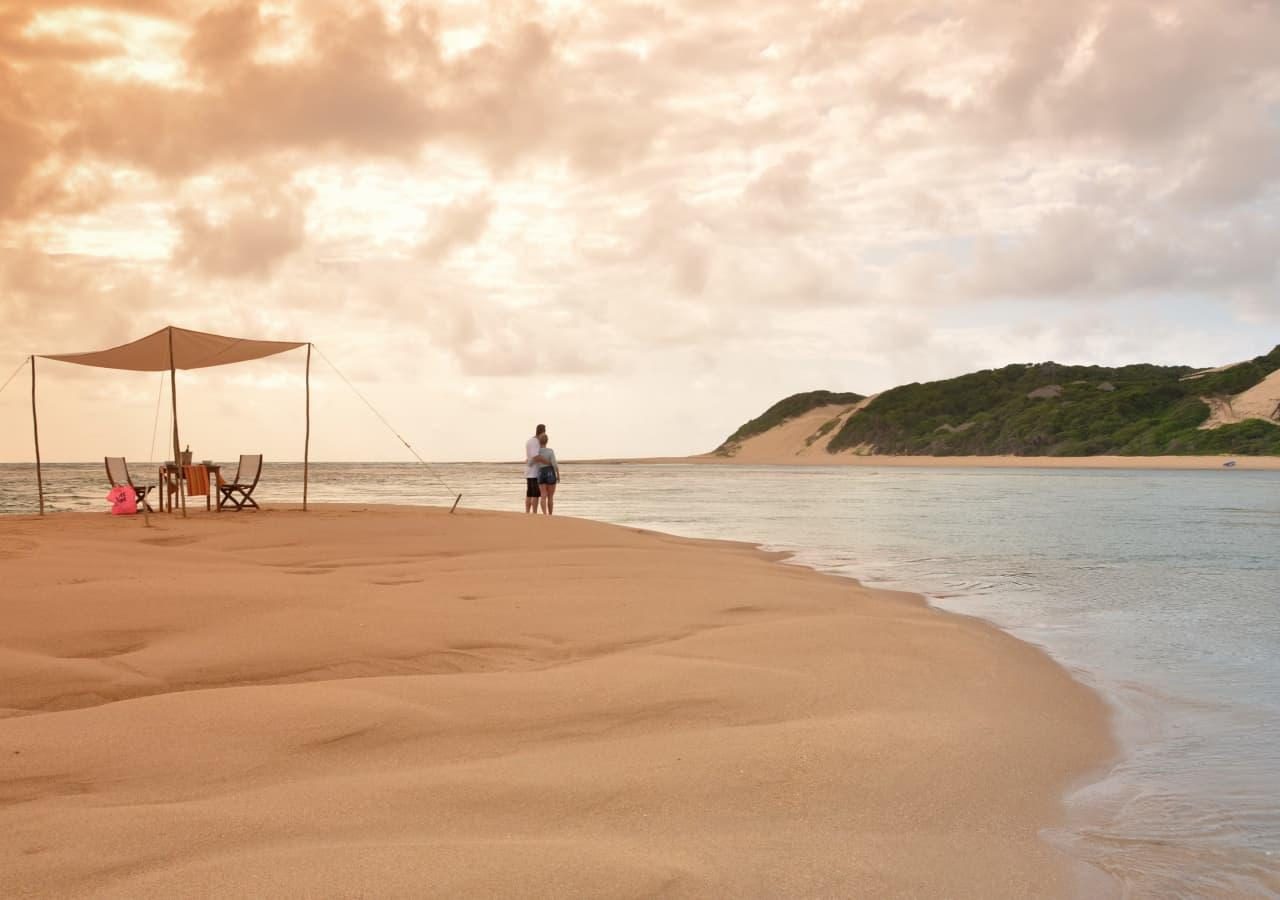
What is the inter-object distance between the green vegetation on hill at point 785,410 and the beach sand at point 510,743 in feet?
365

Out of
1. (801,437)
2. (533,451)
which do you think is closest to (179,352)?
(533,451)

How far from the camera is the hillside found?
61.1 m

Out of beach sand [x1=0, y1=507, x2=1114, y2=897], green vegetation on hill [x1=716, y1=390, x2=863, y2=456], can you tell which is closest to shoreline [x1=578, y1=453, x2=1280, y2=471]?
green vegetation on hill [x1=716, y1=390, x2=863, y2=456]

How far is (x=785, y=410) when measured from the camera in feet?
394

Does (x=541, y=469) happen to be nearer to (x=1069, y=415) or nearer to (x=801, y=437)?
(x=1069, y=415)

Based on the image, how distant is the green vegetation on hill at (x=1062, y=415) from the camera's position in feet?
203

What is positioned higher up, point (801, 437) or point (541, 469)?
point (801, 437)

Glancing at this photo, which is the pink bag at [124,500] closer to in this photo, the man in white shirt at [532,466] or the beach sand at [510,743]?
the man in white shirt at [532,466]

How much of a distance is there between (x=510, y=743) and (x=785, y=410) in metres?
118

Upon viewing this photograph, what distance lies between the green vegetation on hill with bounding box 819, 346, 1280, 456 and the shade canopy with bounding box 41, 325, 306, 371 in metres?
55.0

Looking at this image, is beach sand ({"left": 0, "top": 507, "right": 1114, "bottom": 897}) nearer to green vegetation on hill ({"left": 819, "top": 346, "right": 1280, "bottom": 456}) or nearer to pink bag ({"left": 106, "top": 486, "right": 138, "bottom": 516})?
pink bag ({"left": 106, "top": 486, "right": 138, "bottom": 516})

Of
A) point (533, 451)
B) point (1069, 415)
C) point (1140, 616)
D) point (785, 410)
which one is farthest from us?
point (785, 410)

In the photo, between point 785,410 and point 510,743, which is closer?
point 510,743

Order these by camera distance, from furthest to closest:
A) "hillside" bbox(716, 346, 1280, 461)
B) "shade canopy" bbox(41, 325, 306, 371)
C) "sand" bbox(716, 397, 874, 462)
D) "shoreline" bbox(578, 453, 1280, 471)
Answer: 1. "sand" bbox(716, 397, 874, 462)
2. "hillside" bbox(716, 346, 1280, 461)
3. "shoreline" bbox(578, 453, 1280, 471)
4. "shade canopy" bbox(41, 325, 306, 371)
